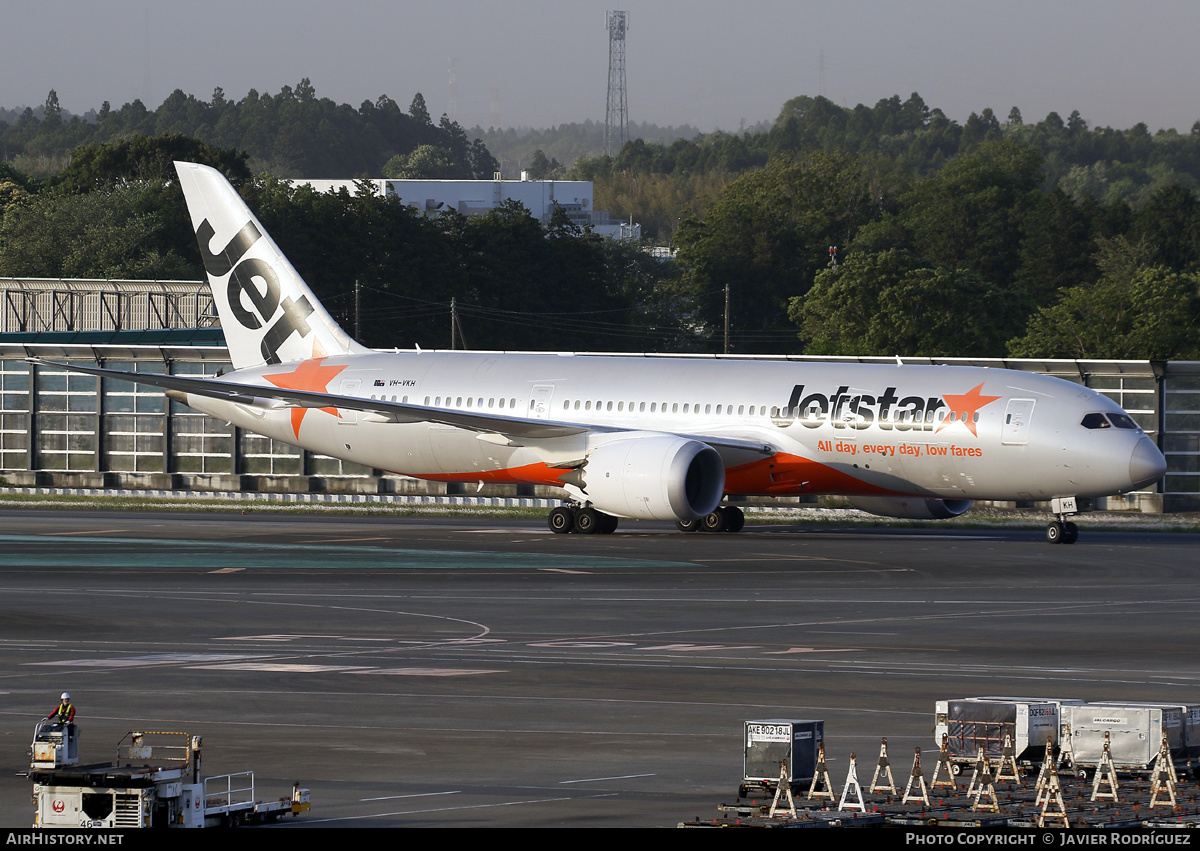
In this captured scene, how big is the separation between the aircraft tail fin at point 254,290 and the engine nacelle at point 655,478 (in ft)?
39.8

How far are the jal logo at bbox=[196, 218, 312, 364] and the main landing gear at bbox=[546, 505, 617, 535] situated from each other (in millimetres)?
11378

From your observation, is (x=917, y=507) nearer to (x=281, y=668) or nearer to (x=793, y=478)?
(x=793, y=478)

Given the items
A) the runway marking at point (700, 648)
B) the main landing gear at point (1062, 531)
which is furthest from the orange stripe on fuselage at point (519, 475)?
the runway marking at point (700, 648)

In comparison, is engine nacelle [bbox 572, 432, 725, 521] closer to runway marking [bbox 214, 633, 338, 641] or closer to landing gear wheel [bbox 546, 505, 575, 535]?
landing gear wheel [bbox 546, 505, 575, 535]

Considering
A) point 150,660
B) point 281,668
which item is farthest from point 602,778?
point 150,660

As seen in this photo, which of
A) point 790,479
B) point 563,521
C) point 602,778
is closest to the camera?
point 602,778

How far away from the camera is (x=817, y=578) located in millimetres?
36438

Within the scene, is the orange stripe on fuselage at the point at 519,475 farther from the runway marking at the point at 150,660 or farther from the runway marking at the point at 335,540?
the runway marking at the point at 150,660

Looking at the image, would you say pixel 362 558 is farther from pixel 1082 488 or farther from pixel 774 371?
pixel 1082 488

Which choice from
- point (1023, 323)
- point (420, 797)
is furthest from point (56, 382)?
point (1023, 323)

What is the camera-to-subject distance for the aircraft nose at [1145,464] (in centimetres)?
4122

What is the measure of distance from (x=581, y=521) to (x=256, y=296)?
44.9ft

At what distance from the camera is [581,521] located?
47406 millimetres

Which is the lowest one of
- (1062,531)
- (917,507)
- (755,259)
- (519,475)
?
(1062,531)
